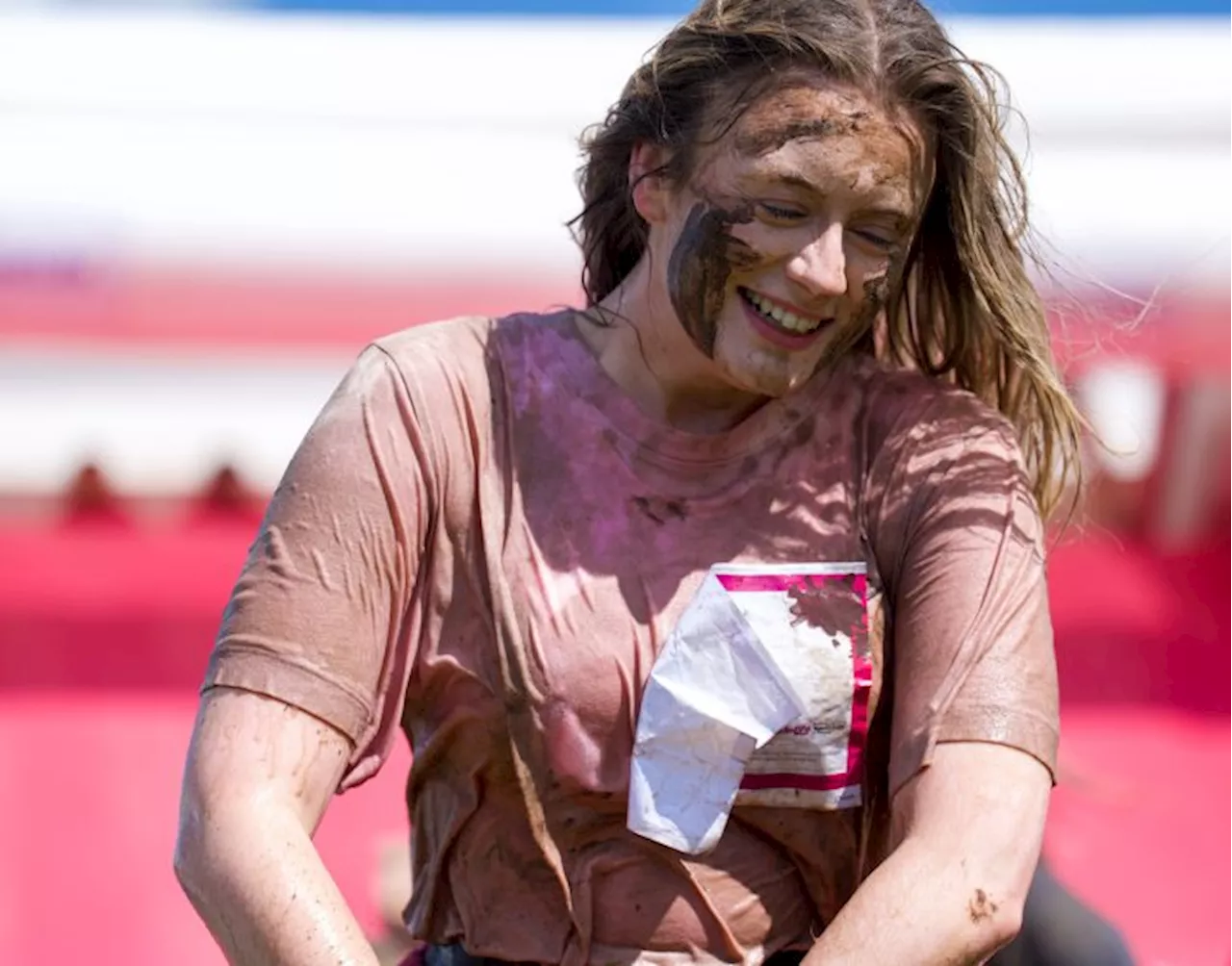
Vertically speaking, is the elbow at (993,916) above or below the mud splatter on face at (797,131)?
below

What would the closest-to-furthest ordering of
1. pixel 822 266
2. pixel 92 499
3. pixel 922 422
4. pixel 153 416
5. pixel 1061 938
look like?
pixel 822 266
pixel 922 422
pixel 1061 938
pixel 92 499
pixel 153 416

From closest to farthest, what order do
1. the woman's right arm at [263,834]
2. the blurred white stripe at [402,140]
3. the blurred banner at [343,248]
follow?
the woman's right arm at [263,834] → the blurred banner at [343,248] → the blurred white stripe at [402,140]

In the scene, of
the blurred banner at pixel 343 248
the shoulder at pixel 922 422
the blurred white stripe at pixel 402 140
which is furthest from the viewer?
the blurred white stripe at pixel 402 140

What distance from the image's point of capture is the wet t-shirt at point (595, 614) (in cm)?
162

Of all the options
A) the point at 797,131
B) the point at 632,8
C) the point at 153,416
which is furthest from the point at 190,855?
the point at 632,8

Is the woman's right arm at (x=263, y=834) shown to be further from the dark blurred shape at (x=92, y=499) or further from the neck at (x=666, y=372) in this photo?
the dark blurred shape at (x=92, y=499)

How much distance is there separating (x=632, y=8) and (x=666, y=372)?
9.43ft

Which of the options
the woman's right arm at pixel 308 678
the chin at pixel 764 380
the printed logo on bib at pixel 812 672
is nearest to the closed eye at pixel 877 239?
the chin at pixel 764 380

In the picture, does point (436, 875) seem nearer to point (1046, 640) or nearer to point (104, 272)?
point (1046, 640)

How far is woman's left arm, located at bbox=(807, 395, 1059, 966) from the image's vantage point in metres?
1.54

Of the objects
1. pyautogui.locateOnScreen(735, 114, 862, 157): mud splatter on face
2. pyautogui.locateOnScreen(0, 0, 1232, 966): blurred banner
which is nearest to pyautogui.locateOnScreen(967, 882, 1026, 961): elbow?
pyautogui.locateOnScreen(735, 114, 862, 157): mud splatter on face

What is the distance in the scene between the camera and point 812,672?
65.4 inches

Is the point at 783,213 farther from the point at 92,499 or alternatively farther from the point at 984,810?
the point at 92,499

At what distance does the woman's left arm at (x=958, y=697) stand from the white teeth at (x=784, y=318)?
0.46ft
